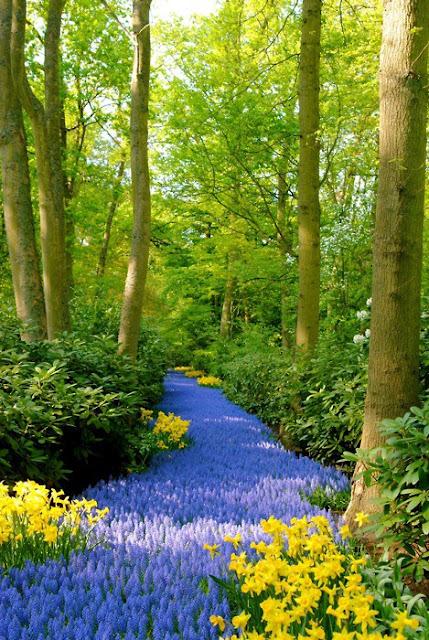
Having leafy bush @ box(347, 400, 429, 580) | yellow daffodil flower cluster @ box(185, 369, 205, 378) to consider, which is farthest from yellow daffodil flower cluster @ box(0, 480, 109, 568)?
yellow daffodil flower cluster @ box(185, 369, 205, 378)

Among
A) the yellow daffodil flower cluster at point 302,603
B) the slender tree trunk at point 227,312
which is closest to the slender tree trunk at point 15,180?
the yellow daffodil flower cluster at point 302,603

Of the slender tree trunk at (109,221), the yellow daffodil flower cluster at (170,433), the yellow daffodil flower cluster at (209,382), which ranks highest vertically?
the slender tree trunk at (109,221)

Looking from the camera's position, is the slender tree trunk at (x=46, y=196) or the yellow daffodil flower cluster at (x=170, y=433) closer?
the yellow daffodil flower cluster at (x=170, y=433)

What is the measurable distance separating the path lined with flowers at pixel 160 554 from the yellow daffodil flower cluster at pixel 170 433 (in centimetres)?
36

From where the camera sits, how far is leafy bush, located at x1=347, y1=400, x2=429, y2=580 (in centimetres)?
242

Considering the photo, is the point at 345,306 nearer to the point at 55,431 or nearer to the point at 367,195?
the point at 367,195

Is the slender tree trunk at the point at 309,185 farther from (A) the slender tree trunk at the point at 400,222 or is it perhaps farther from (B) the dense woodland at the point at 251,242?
(A) the slender tree trunk at the point at 400,222

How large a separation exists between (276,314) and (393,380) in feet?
57.8

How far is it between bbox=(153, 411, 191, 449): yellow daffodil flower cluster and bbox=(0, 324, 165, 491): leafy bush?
25.7 inches

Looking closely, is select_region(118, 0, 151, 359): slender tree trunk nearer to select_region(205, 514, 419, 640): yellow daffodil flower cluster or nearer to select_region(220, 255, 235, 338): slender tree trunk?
select_region(205, 514, 419, 640): yellow daffodil flower cluster

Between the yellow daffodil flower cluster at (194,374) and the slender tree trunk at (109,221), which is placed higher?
the slender tree trunk at (109,221)

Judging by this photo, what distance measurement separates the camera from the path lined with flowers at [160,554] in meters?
1.91

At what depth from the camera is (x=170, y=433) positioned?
19.5 feet

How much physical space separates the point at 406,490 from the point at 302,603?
3.50ft
